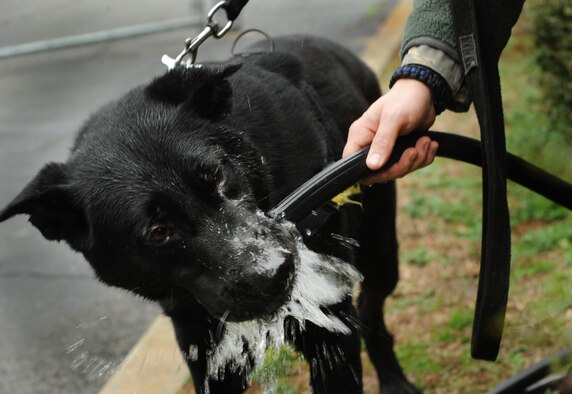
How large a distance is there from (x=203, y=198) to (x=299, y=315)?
468 millimetres

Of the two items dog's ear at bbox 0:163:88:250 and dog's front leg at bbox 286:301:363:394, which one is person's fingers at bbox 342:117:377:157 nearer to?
dog's front leg at bbox 286:301:363:394

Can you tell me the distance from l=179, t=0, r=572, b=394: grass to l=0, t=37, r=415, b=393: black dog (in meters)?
0.38

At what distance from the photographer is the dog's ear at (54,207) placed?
2367mm

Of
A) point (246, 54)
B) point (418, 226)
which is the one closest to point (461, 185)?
point (418, 226)

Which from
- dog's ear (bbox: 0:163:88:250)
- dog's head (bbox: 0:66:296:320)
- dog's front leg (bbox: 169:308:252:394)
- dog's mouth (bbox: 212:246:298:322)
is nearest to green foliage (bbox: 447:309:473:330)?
dog's front leg (bbox: 169:308:252:394)

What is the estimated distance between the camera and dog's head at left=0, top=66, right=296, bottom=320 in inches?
83.6

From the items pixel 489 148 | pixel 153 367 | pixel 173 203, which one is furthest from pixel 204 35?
pixel 153 367

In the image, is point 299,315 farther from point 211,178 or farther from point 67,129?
point 67,129

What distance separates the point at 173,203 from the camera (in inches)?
87.4

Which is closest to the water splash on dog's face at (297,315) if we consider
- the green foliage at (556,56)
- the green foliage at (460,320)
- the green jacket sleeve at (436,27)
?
the green jacket sleeve at (436,27)

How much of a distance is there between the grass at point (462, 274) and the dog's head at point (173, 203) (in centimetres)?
52

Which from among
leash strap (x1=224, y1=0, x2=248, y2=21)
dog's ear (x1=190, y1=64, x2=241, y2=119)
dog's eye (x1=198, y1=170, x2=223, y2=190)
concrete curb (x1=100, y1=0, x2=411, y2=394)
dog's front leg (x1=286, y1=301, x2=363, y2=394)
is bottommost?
concrete curb (x1=100, y1=0, x2=411, y2=394)

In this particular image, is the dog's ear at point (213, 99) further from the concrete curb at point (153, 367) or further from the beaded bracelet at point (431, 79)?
the concrete curb at point (153, 367)

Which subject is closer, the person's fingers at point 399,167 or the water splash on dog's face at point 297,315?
the person's fingers at point 399,167
